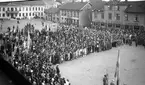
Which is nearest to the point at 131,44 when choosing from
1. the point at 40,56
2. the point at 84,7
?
the point at 40,56

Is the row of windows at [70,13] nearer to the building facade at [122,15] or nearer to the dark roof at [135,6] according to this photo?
the building facade at [122,15]

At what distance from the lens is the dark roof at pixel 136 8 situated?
101ft

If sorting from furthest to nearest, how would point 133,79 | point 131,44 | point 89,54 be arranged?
point 131,44, point 89,54, point 133,79

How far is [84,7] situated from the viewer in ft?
137

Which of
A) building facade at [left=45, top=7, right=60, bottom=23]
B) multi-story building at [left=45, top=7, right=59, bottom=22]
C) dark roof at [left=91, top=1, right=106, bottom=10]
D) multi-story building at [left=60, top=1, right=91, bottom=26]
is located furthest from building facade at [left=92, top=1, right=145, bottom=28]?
multi-story building at [left=45, top=7, right=59, bottom=22]

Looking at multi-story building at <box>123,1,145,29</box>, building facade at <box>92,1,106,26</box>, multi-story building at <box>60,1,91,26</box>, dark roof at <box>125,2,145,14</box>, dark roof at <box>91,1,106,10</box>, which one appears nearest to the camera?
multi-story building at <box>123,1,145,29</box>

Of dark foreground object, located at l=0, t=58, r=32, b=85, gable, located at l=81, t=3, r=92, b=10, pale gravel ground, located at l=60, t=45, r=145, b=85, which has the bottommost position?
pale gravel ground, located at l=60, t=45, r=145, b=85

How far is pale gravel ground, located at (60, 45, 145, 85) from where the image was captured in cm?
1479

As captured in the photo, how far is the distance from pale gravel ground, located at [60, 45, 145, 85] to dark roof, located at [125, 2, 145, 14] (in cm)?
975

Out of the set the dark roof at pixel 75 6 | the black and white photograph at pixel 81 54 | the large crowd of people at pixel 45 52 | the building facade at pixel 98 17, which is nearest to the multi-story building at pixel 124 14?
the black and white photograph at pixel 81 54

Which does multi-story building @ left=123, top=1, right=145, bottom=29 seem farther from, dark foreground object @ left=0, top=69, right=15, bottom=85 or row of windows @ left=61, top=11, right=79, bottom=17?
dark foreground object @ left=0, top=69, right=15, bottom=85

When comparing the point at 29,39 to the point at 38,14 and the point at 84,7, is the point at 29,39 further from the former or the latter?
the point at 38,14

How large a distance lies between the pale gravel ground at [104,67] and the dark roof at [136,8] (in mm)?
9747

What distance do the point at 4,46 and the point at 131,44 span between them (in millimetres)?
14751
